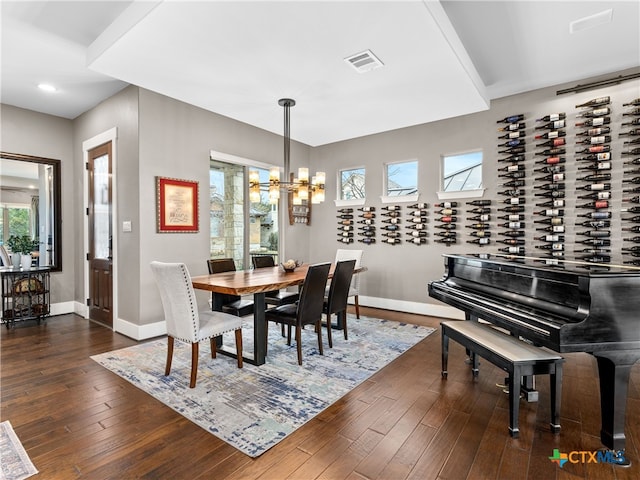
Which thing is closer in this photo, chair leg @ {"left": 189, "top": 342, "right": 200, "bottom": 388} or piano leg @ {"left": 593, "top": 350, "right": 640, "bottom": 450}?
piano leg @ {"left": 593, "top": 350, "right": 640, "bottom": 450}

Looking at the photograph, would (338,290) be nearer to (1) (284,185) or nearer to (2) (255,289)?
(2) (255,289)

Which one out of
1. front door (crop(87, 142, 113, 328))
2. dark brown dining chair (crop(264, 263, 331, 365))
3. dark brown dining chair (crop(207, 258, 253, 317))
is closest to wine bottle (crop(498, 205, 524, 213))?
dark brown dining chair (crop(264, 263, 331, 365))

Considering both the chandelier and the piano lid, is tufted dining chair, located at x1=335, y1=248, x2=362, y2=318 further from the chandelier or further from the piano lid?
the piano lid

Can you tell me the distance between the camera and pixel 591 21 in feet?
9.64

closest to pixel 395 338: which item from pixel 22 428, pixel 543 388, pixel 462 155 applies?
pixel 543 388

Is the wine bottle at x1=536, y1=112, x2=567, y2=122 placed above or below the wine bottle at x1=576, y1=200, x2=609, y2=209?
above

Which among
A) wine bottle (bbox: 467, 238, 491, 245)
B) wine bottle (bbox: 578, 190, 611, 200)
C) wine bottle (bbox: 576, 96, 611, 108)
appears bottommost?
wine bottle (bbox: 467, 238, 491, 245)

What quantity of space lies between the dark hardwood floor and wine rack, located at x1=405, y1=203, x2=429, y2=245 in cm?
237

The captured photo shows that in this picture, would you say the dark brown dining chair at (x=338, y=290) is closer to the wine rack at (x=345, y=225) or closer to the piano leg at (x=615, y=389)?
the piano leg at (x=615, y=389)

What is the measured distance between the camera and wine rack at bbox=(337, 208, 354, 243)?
235 inches

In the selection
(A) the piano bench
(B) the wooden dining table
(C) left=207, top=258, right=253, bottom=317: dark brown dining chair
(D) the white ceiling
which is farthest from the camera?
(C) left=207, top=258, right=253, bottom=317: dark brown dining chair

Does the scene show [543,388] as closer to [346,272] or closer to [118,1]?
[346,272]

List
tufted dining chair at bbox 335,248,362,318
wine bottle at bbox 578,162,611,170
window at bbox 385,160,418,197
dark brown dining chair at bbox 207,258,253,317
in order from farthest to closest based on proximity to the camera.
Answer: window at bbox 385,160,418,197 → tufted dining chair at bbox 335,248,362,318 → wine bottle at bbox 578,162,611,170 → dark brown dining chair at bbox 207,258,253,317

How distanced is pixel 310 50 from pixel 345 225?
11.2ft
